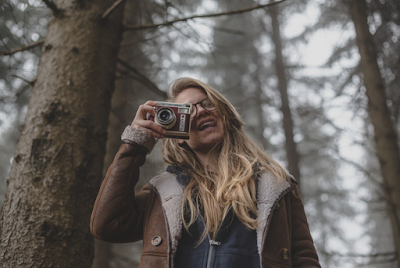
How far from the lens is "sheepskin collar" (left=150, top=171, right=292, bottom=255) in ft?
5.52

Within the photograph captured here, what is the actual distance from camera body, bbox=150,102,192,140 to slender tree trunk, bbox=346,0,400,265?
9.87 feet

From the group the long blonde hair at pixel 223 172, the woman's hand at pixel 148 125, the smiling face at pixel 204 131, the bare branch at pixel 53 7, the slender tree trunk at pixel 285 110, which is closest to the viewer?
the long blonde hair at pixel 223 172

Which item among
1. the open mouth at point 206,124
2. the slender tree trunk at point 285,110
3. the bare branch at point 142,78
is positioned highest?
the slender tree trunk at point 285,110

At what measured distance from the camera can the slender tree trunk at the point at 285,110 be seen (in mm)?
7660

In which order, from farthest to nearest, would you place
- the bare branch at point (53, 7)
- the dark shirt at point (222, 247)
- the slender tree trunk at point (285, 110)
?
the slender tree trunk at point (285, 110)
the bare branch at point (53, 7)
the dark shirt at point (222, 247)

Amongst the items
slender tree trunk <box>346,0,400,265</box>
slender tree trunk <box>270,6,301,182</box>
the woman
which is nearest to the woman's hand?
the woman

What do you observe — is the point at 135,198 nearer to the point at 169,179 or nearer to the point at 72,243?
the point at 169,179

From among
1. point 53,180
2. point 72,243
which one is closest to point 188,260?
point 72,243

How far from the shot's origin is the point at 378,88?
445 centimetres

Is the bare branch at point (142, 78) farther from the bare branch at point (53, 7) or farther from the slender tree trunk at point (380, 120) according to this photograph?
the slender tree trunk at point (380, 120)

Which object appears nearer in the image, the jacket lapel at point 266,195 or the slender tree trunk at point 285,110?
the jacket lapel at point 266,195

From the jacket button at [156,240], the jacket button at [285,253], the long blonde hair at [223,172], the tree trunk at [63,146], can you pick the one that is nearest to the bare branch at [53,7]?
the tree trunk at [63,146]

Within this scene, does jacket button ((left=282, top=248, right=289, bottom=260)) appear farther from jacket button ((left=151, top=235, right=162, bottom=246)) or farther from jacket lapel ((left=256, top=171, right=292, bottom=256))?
jacket button ((left=151, top=235, right=162, bottom=246))

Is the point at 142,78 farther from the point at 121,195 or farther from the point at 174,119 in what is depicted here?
the point at 121,195
